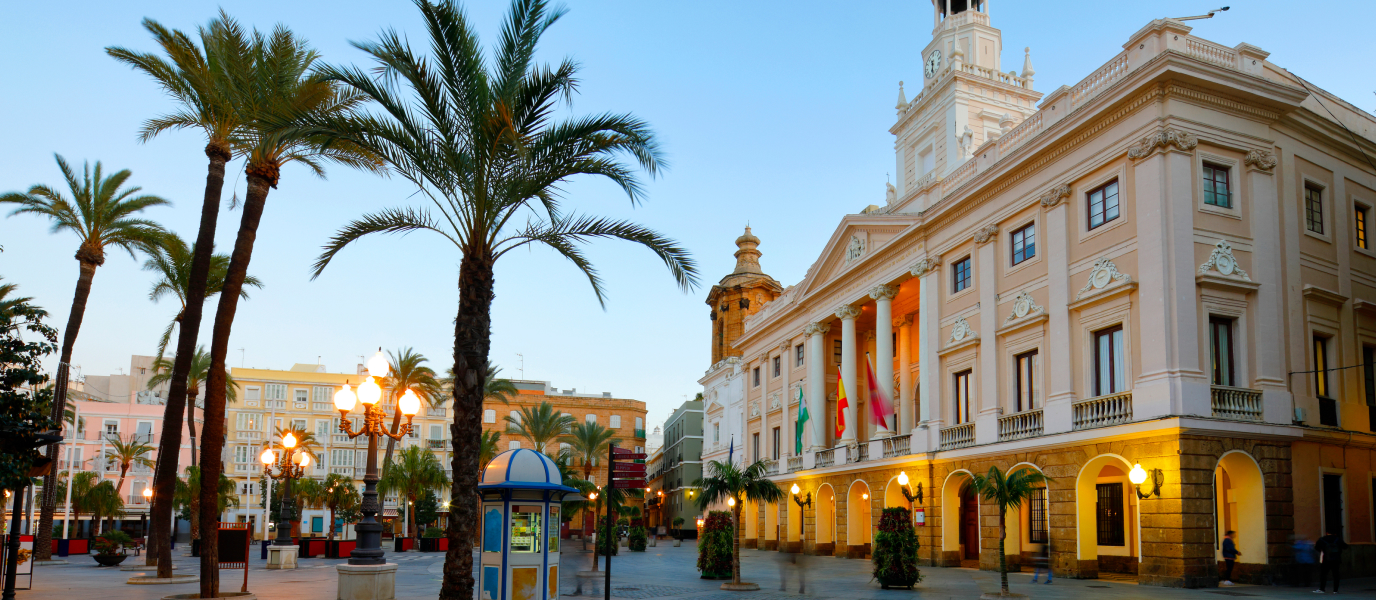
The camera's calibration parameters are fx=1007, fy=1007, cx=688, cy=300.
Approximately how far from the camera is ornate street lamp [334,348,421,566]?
15.4 m

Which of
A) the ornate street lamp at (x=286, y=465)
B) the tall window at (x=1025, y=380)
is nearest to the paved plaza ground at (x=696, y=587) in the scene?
the ornate street lamp at (x=286, y=465)

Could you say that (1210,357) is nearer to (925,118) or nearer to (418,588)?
(418,588)

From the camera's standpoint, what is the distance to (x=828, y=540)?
4062 cm

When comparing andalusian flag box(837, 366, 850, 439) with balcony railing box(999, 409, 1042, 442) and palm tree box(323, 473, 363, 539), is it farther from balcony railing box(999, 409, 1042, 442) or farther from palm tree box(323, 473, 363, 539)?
palm tree box(323, 473, 363, 539)

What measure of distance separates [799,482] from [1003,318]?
16.7 m

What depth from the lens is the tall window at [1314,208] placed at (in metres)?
24.2

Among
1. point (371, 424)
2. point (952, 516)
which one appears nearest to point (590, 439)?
point (952, 516)

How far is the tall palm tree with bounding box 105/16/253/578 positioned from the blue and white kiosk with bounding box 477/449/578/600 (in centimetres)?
1164

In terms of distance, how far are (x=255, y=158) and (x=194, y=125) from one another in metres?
4.84

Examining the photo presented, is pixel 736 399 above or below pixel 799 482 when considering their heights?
above

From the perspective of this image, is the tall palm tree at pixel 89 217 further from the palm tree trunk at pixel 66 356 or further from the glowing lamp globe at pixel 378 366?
the glowing lamp globe at pixel 378 366

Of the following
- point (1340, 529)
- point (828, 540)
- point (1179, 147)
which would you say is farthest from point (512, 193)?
point (828, 540)

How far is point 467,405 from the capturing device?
1427 cm

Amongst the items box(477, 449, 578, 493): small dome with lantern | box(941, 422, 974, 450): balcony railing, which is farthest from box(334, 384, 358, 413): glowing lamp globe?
box(941, 422, 974, 450): balcony railing
